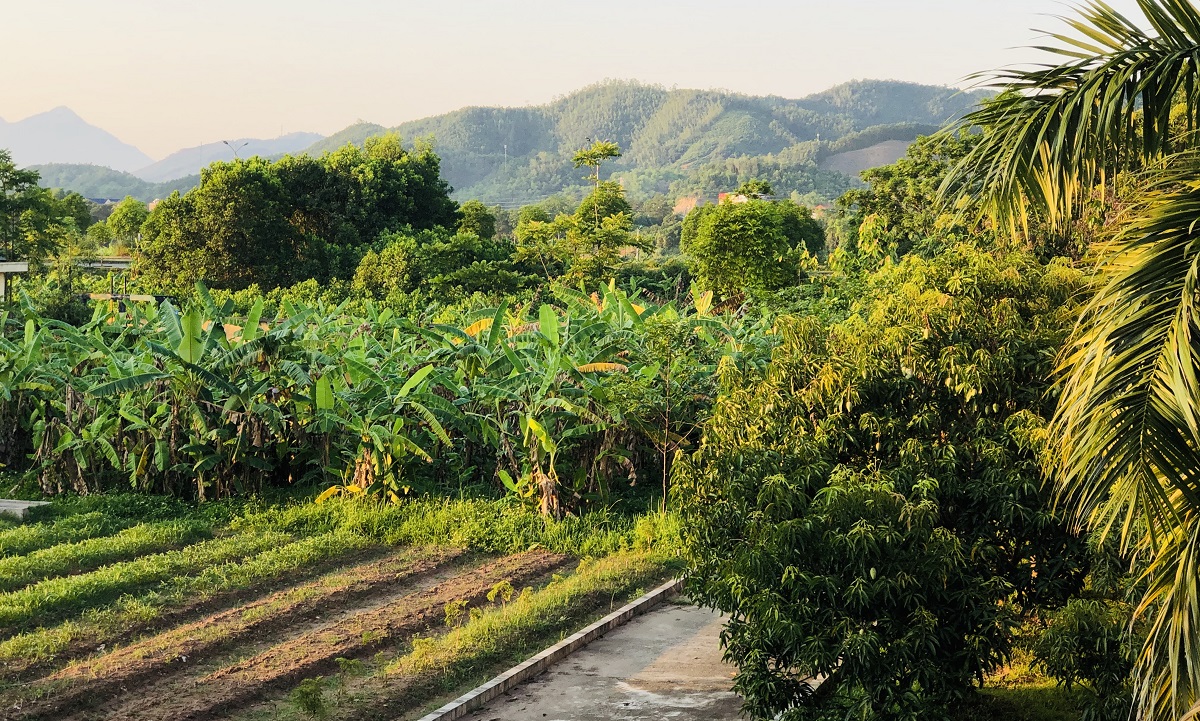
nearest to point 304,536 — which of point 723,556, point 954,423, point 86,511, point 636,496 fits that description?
point 86,511

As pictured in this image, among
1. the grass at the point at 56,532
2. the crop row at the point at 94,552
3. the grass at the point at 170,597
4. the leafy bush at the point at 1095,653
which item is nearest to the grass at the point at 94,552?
the crop row at the point at 94,552

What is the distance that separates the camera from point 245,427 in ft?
38.0

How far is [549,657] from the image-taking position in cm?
736

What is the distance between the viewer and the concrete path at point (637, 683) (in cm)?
654

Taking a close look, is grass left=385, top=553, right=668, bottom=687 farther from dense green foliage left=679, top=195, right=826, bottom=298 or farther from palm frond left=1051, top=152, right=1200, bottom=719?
dense green foliage left=679, top=195, right=826, bottom=298

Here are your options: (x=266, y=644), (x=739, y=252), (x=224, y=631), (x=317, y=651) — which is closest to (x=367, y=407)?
(x=224, y=631)

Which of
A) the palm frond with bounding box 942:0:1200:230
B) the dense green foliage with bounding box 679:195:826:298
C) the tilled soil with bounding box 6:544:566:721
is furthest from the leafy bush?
the dense green foliage with bounding box 679:195:826:298

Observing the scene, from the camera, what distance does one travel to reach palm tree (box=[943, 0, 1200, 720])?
395 centimetres

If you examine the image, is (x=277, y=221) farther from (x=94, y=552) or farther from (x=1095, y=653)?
(x=1095, y=653)

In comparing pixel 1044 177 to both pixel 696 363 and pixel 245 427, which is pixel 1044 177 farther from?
pixel 245 427

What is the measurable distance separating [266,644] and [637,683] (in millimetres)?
2552

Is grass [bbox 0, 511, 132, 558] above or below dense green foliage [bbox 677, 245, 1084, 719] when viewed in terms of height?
below

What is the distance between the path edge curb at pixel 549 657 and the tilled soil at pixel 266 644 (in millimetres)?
1074

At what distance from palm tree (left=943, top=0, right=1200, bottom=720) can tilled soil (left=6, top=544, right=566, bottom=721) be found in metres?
4.76
